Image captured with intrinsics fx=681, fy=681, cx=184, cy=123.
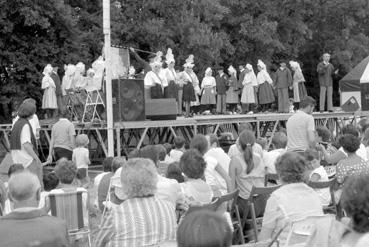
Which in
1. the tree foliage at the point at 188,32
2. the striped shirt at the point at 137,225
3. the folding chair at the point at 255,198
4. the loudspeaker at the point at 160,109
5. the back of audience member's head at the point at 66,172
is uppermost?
the tree foliage at the point at 188,32

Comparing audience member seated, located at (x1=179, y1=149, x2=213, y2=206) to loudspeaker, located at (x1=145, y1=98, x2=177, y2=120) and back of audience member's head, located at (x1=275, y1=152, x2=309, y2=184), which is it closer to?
back of audience member's head, located at (x1=275, y1=152, x2=309, y2=184)

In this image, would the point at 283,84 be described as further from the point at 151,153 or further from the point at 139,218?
the point at 139,218

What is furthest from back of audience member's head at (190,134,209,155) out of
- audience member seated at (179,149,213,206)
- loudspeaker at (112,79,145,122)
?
loudspeaker at (112,79,145,122)

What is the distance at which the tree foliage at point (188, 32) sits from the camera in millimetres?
20844

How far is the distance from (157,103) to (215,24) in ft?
39.1

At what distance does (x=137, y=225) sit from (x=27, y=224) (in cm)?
65

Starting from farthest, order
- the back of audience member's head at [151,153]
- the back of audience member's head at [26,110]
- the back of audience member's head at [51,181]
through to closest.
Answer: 1. the back of audience member's head at [26,110]
2. the back of audience member's head at [151,153]
3. the back of audience member's head at [51,181]

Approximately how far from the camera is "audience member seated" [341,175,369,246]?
92.6 inches

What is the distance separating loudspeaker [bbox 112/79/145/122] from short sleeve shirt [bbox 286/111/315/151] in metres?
4.94

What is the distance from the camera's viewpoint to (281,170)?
3.91 m

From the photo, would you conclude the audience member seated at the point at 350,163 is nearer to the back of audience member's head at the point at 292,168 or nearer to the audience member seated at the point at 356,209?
the back of audience member's head at the point at 292,168

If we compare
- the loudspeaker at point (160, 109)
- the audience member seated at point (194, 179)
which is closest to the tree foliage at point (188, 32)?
the loudspeaker at point (160, 109)

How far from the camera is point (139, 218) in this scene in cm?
341

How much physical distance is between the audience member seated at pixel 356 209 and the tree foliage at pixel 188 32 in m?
18.7
